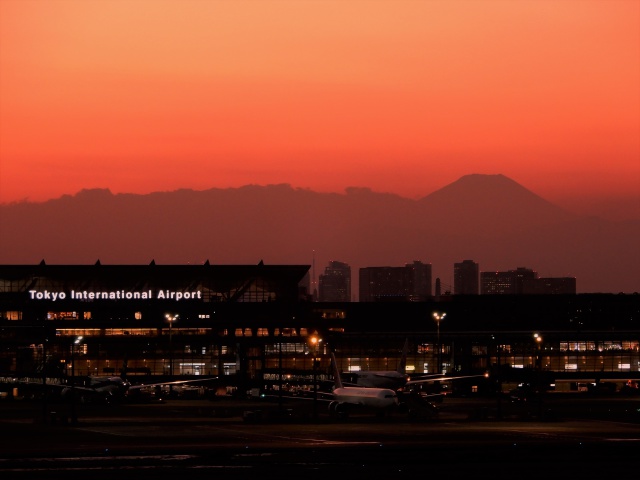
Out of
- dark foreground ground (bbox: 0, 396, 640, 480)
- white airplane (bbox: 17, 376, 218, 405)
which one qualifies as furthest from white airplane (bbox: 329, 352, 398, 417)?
white airplane (bbox: 17, 376, 218, 405)

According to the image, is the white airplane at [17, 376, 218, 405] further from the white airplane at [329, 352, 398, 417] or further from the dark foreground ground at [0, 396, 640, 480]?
the white airplane at [329, 352, 398, 417]

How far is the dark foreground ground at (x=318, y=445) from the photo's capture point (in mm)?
66625

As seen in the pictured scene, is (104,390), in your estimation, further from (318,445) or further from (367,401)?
(318,445)

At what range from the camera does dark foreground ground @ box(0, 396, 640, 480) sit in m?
66.6

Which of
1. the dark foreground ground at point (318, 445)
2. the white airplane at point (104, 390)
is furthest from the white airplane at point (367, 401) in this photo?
the white airplane at point (104, 390)

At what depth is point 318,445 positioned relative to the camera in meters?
84.2

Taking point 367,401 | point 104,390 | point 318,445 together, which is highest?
point 104,390

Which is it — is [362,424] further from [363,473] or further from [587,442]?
[363,473]

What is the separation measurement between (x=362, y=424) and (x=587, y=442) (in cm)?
3201

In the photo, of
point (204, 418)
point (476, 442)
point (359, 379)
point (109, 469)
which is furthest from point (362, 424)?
point (109, 469)

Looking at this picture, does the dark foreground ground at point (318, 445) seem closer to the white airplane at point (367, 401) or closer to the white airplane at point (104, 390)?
the white airplane at point (367, 401)

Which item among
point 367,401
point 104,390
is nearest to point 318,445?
point 367,401

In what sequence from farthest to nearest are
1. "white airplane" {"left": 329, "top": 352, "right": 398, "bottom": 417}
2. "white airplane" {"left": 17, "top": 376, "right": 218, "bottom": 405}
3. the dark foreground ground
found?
1. "white airplane" {"left": 17, "top": 376, "right": 218, "bottom": 405}
2. "white airplane" {"left": 329, "top": 352, "right": 398, "bottom": 417}
3. the dark foreground ground

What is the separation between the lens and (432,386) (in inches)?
7849
